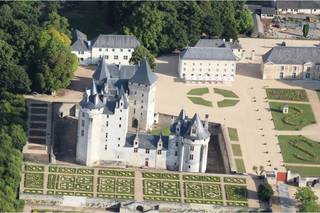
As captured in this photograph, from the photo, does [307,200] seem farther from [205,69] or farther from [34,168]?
[205,69]

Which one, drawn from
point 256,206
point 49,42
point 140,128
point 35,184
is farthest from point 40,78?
point 256,206

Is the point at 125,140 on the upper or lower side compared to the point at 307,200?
upper

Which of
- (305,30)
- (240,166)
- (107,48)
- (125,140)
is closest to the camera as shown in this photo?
(125,140)

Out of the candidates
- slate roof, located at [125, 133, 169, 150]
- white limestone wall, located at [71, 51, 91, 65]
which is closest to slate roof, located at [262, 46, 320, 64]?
white limestone wall, located at [71, 51, 91, 65]

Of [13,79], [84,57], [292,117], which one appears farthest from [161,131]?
[84,57]

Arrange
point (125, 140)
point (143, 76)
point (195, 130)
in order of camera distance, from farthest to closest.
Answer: point (143, 76) → point (125, 140) → point (195, 130)

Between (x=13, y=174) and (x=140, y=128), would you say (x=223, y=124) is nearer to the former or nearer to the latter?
(x=140, y=128)

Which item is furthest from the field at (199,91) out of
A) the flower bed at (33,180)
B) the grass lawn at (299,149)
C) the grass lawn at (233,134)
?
the flower bed at (33,180)
